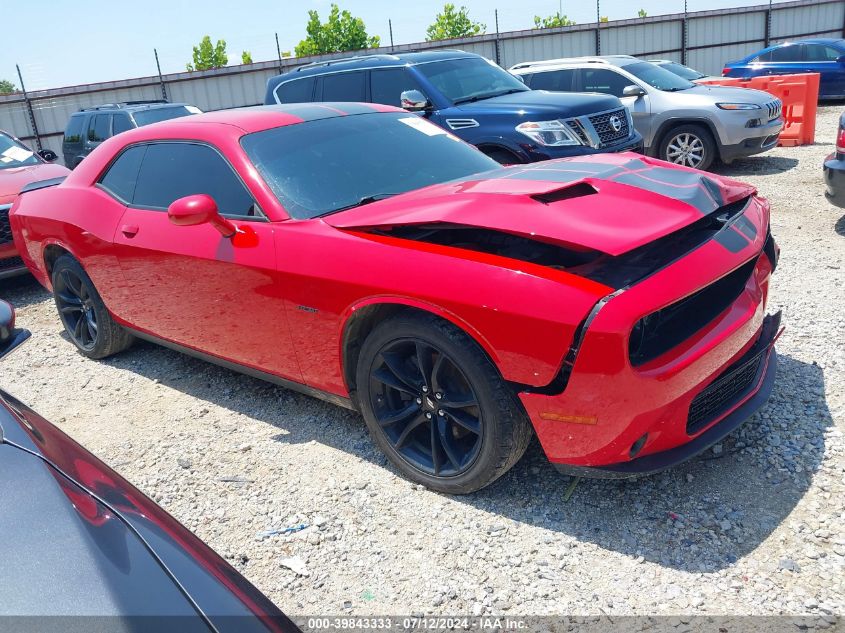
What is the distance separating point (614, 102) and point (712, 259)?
246 inches

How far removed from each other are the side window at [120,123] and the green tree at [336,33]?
28.3 metres

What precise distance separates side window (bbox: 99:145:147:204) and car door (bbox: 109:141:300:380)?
0.07 meters

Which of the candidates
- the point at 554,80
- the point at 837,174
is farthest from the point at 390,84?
the point at 837,174

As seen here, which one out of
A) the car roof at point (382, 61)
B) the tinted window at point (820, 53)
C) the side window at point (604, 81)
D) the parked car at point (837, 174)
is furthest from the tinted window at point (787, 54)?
the parked car at point (837, 174)

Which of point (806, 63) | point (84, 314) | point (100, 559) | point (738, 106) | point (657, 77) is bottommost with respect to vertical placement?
point (84, 314)

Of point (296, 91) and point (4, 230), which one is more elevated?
point (296, 91)

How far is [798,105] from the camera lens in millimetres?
11617

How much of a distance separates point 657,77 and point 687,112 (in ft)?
4.50

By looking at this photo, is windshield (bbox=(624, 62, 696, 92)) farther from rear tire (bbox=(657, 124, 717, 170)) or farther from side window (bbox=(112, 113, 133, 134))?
side window (bbox=(112, 113, 133, 134))

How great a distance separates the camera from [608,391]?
8.34 feet

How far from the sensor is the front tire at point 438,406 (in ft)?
9.23

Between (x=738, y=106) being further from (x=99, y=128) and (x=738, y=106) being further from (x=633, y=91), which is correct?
(x=99, y=128)

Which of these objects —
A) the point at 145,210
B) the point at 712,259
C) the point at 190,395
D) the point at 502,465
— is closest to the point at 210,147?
the point at 145,210

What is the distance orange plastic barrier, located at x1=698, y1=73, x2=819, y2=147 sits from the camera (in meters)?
11.4
